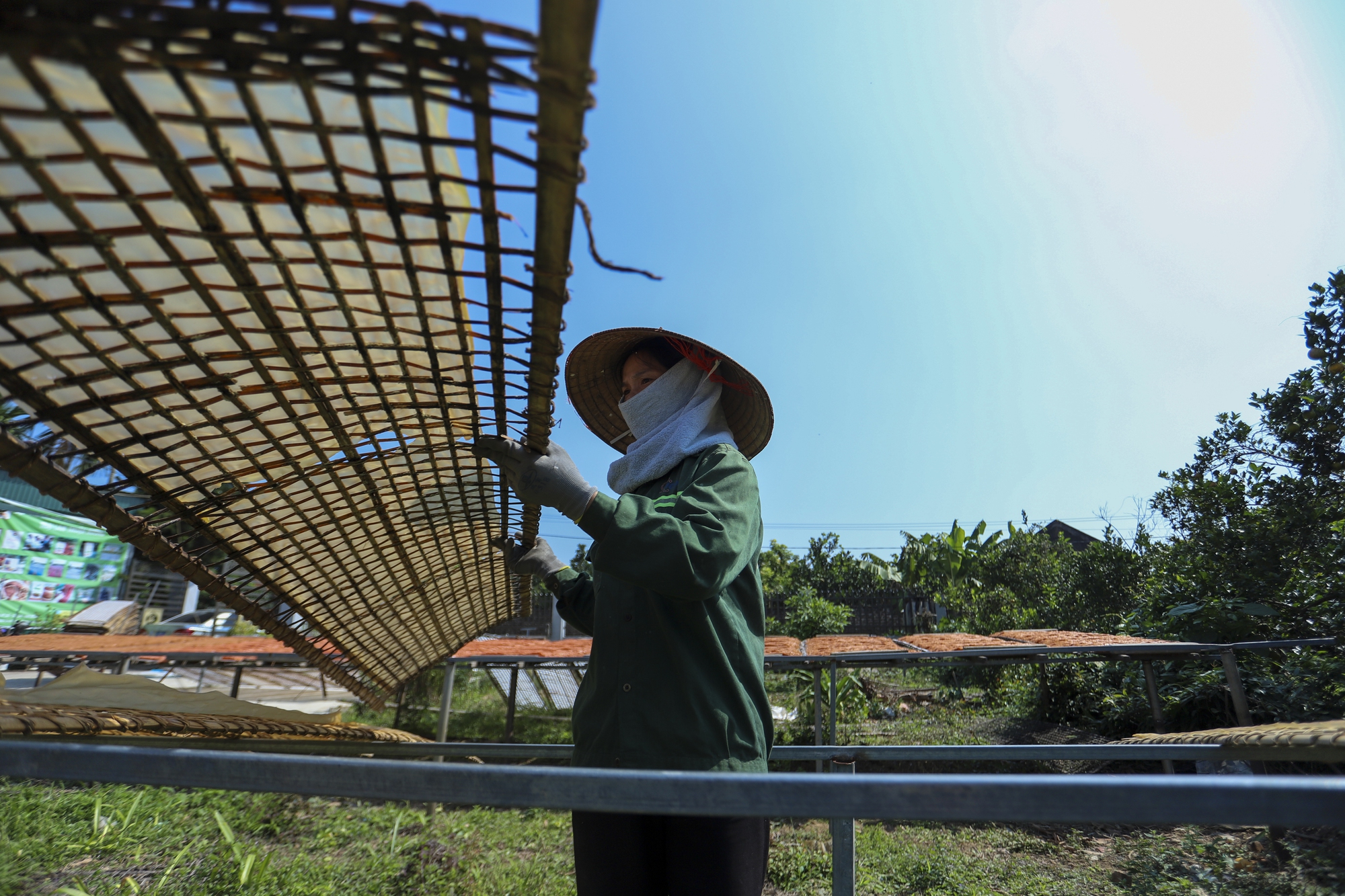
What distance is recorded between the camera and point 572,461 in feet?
4.35

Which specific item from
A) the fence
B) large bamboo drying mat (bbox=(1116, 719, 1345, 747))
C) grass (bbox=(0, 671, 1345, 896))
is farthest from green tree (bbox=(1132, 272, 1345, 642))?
the fence

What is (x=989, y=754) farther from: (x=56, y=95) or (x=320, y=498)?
(x=56, y=95)

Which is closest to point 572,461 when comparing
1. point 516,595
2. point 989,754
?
point 989,754

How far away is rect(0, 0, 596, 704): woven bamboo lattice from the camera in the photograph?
23.9 inches

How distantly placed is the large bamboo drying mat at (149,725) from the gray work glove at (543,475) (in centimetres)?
81

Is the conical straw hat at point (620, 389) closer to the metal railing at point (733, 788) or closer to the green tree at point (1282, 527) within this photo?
the metal railing at point (733, 788)

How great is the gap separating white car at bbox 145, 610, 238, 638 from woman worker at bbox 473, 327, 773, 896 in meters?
11.9

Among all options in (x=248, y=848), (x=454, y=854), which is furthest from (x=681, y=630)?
(x=248, y=848)

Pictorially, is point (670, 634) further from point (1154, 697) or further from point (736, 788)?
point (1154, 697)

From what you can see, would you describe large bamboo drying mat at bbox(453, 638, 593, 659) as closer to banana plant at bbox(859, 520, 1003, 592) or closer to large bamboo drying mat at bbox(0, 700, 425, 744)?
large bamboo drying mat at bbox(0, 700, 425, 744)

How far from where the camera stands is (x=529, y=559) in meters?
1.95

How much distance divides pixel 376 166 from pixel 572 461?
0.64m

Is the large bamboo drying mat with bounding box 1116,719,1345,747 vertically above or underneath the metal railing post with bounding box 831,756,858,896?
above

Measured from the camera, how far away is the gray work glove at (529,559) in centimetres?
193
